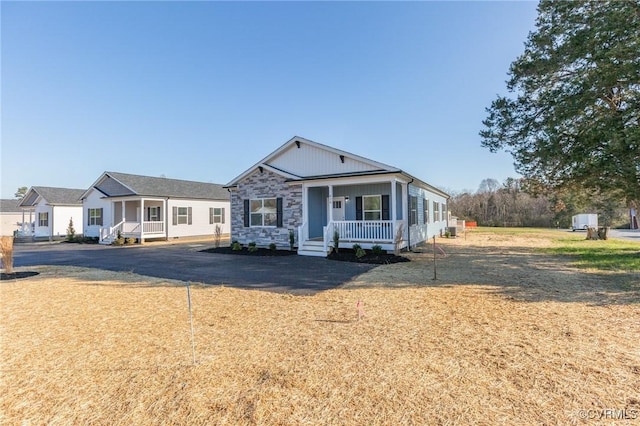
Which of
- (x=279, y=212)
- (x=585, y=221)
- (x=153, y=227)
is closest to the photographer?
(x=279, y=212)

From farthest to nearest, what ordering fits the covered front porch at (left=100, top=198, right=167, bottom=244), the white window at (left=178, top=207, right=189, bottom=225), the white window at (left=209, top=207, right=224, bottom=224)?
the white window at (left=209, top=207, right=224, bottom=224) < the white window at (left=178, top=207, right=189, bottom=225) < the covered front porch at (left=100, top=198, right=167, bottom=244)

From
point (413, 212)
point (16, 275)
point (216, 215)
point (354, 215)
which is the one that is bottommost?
point (16, 275)

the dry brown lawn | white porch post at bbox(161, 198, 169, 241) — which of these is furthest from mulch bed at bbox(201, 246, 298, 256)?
white porch post at bbox(161, 198, 169, 241)

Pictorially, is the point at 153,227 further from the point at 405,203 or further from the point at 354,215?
the point at 405,203

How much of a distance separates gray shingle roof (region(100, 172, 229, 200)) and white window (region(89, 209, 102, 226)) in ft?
12.1

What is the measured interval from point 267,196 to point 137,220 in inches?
570

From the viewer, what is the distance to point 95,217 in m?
24.7

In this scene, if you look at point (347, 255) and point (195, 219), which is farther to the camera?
point (195, 219)

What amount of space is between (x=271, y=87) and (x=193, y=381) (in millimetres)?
17470

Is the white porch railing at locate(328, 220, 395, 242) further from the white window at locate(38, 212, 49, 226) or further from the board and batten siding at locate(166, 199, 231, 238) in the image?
the white window at locate(38, 212, 49, 226)

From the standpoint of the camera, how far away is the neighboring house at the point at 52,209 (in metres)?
27.4

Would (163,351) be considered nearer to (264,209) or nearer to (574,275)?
(574,275)

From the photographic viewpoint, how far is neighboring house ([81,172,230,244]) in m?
22.0

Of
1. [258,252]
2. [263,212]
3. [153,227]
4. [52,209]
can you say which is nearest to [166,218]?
[153,227]
